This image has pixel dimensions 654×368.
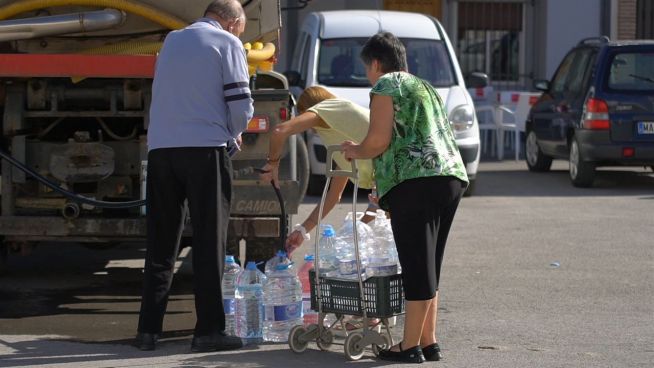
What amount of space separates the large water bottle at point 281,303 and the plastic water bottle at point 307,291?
10 cm

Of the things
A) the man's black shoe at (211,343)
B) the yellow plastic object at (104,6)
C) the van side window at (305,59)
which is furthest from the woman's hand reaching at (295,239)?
the van side window at (305,59)

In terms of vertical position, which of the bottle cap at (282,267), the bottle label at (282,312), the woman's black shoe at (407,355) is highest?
the bottle cap at (282,267)

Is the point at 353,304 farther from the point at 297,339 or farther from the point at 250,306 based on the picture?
the point at 250,306

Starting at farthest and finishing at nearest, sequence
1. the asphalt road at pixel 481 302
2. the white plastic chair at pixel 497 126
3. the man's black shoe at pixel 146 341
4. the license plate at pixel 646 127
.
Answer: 1. the white plastic chair at pixel 497 126
2. the license plate at pixel 646 127
3. the man's black shoe at pixel 146 341
4. the asphalt road at pixel 481 302

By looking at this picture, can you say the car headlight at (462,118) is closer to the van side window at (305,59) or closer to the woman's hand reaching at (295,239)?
the van side window at (305,59)

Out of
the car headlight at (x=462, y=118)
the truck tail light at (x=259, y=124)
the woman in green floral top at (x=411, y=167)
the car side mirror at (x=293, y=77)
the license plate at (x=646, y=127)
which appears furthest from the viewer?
the license plate at (x=646, y=127)

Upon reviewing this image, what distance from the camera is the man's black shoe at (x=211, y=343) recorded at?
7.28 m

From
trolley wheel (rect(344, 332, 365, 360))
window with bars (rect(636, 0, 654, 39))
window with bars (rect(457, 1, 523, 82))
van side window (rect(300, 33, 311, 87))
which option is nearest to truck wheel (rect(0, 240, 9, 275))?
trolley wheel (rect(344, 332, 365, 360))

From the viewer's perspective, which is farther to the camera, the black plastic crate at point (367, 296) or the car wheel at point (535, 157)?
the car wheel at point (535, 157)

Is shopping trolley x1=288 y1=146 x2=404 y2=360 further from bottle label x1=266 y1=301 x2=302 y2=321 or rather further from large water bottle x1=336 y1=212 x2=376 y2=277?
bottle label x1=266 y1=301 x2=302 y2=321

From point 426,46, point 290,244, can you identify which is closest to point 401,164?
point 290,244

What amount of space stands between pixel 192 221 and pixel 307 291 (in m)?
0.87

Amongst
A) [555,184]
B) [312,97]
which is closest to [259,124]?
[312,97]

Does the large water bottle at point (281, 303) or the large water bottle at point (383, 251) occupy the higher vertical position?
the large water bottle at point (383, 251)
